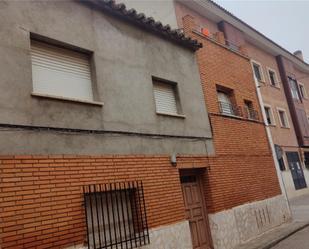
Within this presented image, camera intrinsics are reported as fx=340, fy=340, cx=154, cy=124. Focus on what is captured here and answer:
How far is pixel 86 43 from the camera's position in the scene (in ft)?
22.9

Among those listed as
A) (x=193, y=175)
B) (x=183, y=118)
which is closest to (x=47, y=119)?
(x=183, y=118)

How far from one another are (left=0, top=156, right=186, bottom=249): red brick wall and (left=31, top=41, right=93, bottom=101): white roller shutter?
1296 mm

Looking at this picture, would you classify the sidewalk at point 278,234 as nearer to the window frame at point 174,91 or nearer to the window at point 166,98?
the window frame at point 174,91

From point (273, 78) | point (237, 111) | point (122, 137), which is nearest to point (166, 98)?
point (122, 137)

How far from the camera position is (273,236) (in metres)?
10.2

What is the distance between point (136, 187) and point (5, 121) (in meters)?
3.02

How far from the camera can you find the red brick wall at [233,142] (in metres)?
9.72

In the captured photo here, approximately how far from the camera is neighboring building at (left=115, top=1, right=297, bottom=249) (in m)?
9.41

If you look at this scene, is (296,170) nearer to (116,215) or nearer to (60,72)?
(116,215)

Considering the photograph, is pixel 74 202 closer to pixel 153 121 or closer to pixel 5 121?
pixel 5 121

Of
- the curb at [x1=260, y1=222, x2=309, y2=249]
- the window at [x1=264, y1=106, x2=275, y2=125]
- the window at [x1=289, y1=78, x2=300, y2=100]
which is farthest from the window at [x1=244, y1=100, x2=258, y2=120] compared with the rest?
the window at [x1=289, y1=78, x2=300, y2=100]

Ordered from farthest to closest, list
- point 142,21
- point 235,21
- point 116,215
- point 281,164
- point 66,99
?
point 281,164 < point 235,21 < point 142,21 < point 116,215 < point 66,99

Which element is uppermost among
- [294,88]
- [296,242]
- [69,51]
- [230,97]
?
[294,88]

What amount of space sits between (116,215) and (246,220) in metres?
5.13
